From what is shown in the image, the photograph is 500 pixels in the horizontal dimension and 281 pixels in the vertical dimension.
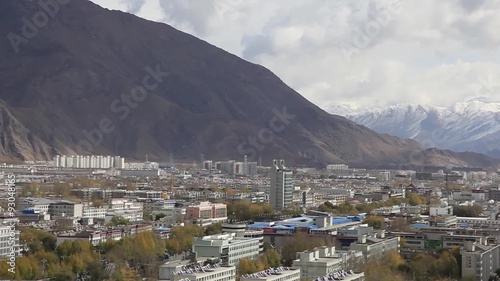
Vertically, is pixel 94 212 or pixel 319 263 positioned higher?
pixel 94 212

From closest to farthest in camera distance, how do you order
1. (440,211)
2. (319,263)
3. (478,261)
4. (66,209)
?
(319,263)
(478,261)
(66,209)
(440,211)

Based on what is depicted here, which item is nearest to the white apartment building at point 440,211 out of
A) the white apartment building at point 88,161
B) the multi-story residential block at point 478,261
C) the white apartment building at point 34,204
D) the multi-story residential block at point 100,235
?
the multi-story residential block at point 100,235

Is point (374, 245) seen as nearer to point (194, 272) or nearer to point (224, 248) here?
point (224, 248)

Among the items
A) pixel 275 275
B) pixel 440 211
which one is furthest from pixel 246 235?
pixel 440 211

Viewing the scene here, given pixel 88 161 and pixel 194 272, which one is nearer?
pixel 194 272

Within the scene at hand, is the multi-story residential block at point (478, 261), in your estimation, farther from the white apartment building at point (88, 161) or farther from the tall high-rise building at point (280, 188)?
the white apartment building at point (88, 161)

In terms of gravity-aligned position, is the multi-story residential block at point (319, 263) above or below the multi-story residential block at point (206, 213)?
below

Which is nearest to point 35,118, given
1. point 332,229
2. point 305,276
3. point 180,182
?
point 180,182
